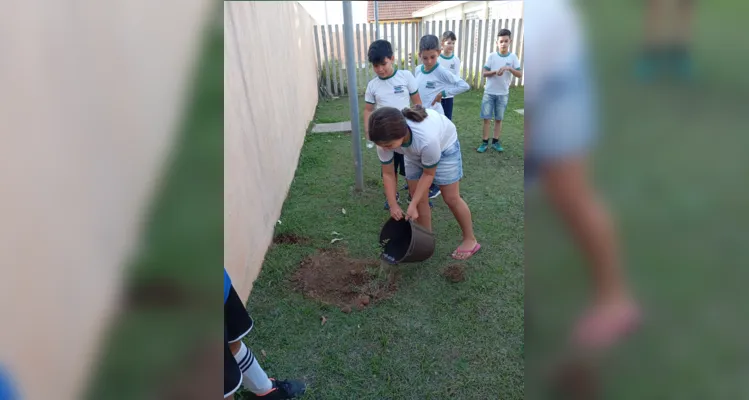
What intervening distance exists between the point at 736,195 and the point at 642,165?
10cm

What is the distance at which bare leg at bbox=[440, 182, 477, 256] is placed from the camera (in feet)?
10.7

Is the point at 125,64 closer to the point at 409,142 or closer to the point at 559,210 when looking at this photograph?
the point at 559,210

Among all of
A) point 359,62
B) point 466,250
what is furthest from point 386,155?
point 359,62

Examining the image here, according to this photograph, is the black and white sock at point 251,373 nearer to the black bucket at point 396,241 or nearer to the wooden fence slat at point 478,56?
the black bucket at point 396,241

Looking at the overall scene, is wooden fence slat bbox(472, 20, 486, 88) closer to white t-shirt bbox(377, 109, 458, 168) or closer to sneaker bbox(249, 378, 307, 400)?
white t-shirt bbox(377, 109, 458, 168)

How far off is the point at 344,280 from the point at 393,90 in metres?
2.13

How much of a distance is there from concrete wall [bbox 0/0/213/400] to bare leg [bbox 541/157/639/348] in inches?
18.3

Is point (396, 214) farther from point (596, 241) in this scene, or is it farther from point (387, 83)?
point (596, 241)

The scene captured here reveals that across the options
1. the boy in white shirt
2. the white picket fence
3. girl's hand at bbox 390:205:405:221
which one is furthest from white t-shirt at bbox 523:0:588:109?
the white picket fence

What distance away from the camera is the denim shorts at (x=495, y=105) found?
5633 mm

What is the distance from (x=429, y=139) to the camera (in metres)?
2.96

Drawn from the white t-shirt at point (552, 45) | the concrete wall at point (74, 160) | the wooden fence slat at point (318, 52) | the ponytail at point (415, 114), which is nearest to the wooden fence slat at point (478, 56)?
the wooden fence slat at point (318, 52)

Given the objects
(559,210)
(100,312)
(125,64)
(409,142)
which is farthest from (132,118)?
(409,142)

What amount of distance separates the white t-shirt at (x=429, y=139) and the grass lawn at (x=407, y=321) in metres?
0.59
